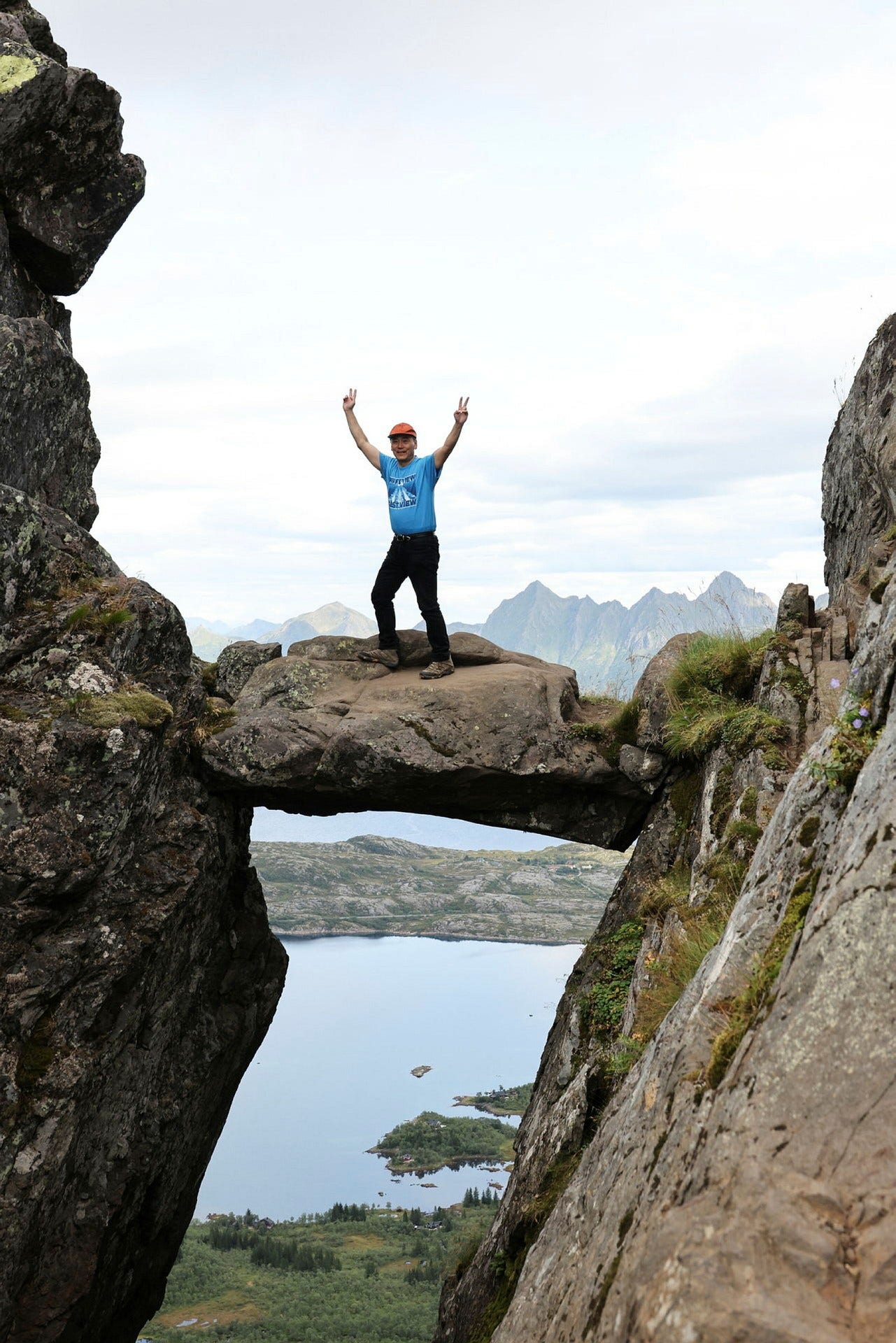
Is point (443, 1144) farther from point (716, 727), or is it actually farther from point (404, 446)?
point (404, 446)

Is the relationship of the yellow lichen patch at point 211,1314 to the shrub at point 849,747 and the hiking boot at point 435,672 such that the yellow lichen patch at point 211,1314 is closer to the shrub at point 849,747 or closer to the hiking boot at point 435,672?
the hiking boot at point 435,672

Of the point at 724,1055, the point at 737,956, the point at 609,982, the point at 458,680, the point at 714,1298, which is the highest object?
the point at 458,680

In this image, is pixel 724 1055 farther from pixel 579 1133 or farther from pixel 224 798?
pixel 224 798

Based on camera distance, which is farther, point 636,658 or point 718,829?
point 636,658

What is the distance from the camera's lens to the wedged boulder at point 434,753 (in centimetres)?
1553

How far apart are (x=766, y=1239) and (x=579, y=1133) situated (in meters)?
7.11

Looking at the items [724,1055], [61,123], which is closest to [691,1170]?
[724,1055]

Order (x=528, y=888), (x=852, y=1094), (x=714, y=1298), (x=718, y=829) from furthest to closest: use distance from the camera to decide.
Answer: (x=528, y=888) < (x=718, y=829) < (x=852, y=1094) < (x=714, y=1298)

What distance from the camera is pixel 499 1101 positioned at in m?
84.3

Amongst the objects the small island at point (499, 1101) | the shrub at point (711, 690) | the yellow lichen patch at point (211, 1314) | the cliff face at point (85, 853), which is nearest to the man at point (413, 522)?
the cliff face at point (85, 853)

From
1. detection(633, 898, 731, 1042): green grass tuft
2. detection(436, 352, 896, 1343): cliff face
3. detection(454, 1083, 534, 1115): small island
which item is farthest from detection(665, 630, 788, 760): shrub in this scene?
detection(454, 1083, 534, 1115): small island

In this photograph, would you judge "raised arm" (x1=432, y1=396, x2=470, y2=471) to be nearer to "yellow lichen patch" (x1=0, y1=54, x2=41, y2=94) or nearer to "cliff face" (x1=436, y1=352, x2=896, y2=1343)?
"cliff face" (x1=436, y1=352, x2=896, y2=1343)

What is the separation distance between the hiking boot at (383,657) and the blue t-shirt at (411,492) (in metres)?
2.87

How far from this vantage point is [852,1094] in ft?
14.3
